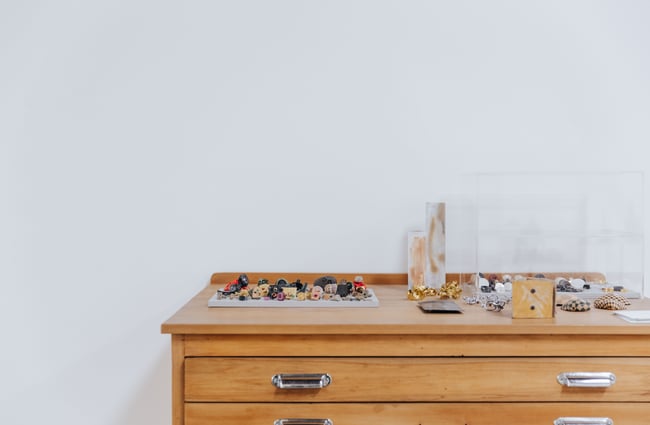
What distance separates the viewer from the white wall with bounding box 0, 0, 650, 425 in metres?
1.94

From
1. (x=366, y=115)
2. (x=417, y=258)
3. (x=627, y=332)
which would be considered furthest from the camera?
(x=366, y=115)

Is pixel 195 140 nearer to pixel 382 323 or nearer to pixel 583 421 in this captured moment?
pixel 382 323

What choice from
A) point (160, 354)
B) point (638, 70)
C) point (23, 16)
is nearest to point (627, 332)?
point (638, 70)

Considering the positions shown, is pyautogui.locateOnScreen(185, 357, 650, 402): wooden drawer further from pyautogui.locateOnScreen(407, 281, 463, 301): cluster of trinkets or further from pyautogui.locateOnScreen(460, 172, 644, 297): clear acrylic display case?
pyautogui.locateOnScreen(460, 172, 644, 297): clear acrylic display case

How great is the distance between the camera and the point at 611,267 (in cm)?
194

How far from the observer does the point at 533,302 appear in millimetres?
1423

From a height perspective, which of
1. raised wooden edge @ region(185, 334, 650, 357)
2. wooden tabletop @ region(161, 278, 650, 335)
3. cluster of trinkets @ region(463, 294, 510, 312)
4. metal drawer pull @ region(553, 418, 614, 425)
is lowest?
metal drawer pull @ region(553, 418, 614, 425)

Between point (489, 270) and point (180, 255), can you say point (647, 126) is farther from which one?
point (180, 255)

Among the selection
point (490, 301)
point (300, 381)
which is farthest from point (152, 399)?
point (490, 301)

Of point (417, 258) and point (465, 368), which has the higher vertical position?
point (417, 258)

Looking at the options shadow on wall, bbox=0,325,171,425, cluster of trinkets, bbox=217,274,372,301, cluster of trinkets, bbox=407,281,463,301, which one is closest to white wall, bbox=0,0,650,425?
shadow on wall, bbox=0,325,171,425

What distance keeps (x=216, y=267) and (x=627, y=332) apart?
1.23 metres

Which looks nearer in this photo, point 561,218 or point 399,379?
point 399,379

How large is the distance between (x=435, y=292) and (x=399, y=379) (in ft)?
1.27
